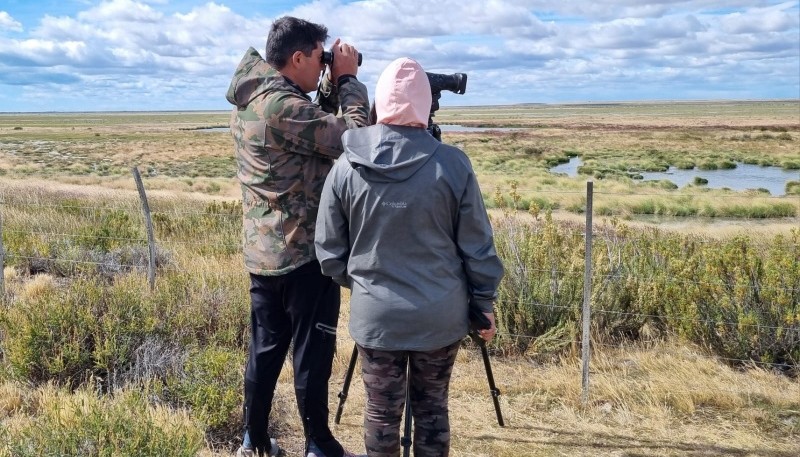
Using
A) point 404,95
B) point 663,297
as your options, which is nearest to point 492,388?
point 404,95

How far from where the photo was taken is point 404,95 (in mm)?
2299

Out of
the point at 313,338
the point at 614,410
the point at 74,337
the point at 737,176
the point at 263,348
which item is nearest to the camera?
the point at 313,338

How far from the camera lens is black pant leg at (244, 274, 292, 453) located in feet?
9.70

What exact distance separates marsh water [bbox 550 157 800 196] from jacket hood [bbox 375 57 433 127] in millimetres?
26720

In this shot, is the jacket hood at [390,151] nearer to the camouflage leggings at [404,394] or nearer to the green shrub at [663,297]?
the camouflage leggings at [404,394]

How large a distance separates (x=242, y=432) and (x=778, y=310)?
138 inches

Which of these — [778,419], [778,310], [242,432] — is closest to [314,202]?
[242,432]

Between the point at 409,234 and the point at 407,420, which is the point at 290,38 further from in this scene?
the point at 407,420

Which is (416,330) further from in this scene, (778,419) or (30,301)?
(30,301)

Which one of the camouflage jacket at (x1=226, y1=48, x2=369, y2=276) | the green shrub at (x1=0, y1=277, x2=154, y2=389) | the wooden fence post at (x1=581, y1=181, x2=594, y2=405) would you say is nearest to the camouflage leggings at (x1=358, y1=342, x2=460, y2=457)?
the camouflage jacket at (x1=226, y1=48, x2=369, y2=276)

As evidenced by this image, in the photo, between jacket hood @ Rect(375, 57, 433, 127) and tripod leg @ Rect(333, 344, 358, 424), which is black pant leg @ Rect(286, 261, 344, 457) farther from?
jacket hood @ Rect(375, 57, 433, 127)

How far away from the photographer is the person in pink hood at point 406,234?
7.50 ft

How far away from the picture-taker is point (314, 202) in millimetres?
2789

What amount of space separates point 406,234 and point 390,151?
0.91ft
